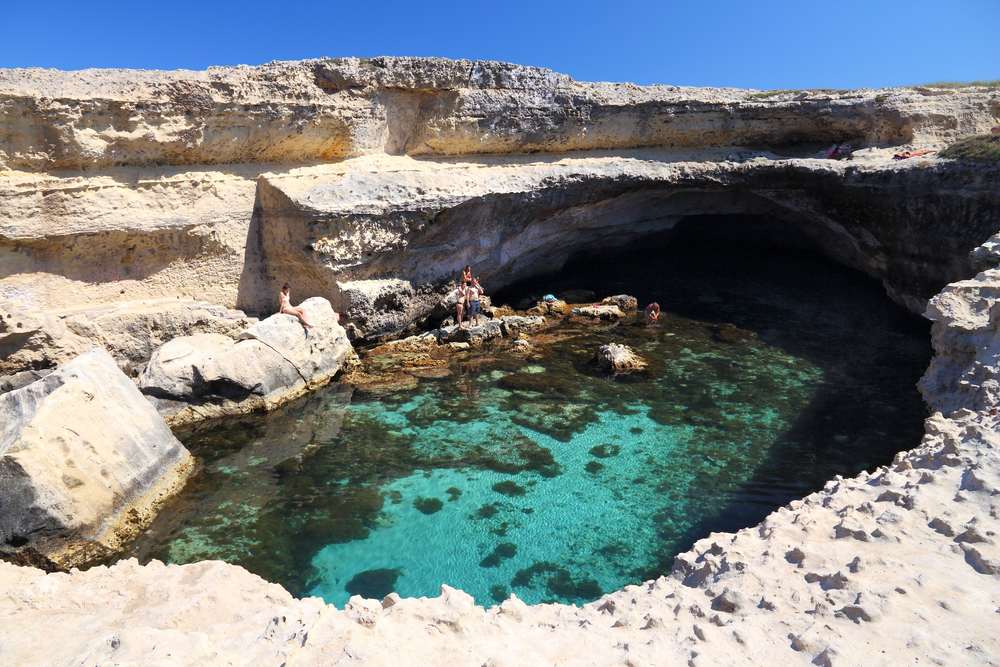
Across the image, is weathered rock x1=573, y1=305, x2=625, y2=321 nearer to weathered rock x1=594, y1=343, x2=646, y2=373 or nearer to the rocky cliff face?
the rocky cliff face

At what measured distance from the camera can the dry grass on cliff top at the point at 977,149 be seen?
1082cm

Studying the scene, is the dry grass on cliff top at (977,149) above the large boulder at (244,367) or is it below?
above

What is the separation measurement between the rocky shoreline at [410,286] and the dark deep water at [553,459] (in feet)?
3.22

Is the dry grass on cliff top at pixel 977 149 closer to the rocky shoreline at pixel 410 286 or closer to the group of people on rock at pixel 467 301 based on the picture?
the rocky shoreline at pixel 410 286

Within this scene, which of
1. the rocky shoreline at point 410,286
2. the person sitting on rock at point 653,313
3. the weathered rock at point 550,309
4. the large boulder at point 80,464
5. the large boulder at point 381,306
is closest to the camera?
the rocky shoreline at point 410,286

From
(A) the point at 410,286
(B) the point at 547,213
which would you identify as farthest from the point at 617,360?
(B) the point at 547,213

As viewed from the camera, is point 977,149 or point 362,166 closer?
point 977,149

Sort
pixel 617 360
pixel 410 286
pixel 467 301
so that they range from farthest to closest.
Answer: pixel 467 301 → pixel 410 286 → pixel 617 360

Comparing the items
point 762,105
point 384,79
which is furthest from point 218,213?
point 762,105

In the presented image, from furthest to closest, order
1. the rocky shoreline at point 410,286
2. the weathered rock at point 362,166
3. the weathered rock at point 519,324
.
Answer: the weathered rock at point 519,324
the weathered rock at point 362,166
the rocky shoreline at point 410,286

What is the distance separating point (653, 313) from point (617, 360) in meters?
3.14

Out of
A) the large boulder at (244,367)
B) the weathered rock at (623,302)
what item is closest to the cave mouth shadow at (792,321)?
the weathered rock at (623,302)

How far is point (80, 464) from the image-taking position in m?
6.37

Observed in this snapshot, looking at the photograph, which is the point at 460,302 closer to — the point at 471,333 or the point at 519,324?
the point at 471,333
